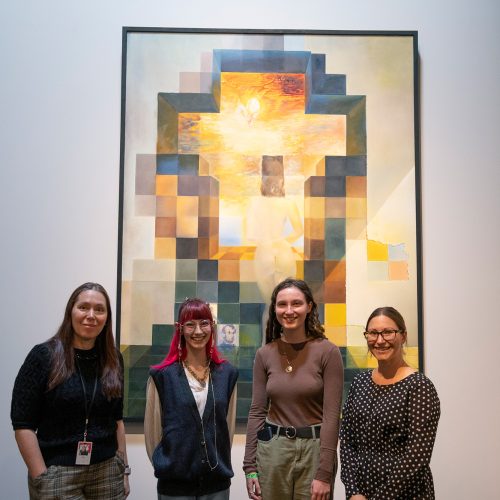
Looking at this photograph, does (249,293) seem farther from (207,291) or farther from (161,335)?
(161,335)

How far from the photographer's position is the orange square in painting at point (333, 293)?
10.0 ft

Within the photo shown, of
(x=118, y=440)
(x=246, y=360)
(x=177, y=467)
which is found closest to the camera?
(x=177, y=467)

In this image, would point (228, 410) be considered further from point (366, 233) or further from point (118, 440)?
point (366, 233)

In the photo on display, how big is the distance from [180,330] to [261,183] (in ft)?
3.64

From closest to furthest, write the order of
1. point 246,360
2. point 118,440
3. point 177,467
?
point 177,467
point 118,440
point 246,360

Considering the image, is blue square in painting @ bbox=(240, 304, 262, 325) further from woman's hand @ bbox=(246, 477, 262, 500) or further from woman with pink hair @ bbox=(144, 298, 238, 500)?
woman's hand @ bbox=(246, 477, 262, 500)

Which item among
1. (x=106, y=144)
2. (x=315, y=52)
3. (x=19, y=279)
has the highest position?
(x=315, y=52)

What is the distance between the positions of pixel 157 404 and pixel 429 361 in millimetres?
1506

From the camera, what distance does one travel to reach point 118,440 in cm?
228

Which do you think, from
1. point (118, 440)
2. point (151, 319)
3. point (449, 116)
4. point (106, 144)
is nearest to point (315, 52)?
point (449, 116)

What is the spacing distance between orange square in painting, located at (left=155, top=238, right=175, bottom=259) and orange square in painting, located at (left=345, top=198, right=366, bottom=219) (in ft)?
2.99

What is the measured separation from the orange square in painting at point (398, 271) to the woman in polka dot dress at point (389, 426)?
1.01 meters

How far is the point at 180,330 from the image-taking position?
2.27 meters

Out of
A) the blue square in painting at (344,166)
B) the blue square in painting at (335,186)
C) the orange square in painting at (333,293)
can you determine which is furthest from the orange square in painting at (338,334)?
the blue square in painting at (344,166)
